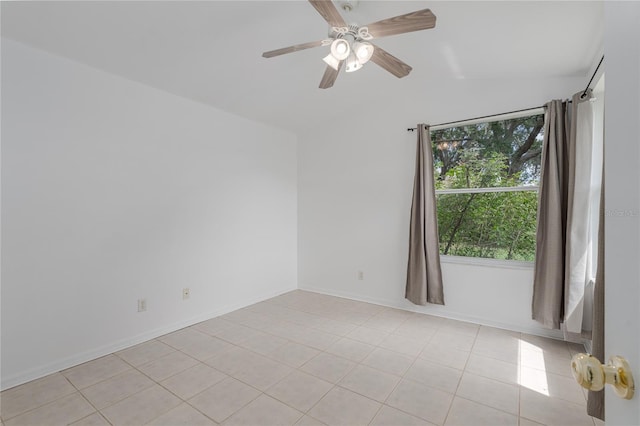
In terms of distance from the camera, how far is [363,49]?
77.3 inches

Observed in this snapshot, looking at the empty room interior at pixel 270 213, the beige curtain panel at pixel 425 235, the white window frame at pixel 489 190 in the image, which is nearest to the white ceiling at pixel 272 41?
the empty room interior at pixel 270 213

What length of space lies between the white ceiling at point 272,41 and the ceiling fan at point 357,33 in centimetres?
48

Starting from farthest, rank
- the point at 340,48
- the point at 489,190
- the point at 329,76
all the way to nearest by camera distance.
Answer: the point at 489,190 → the point at 329,76 → the point at 340,48

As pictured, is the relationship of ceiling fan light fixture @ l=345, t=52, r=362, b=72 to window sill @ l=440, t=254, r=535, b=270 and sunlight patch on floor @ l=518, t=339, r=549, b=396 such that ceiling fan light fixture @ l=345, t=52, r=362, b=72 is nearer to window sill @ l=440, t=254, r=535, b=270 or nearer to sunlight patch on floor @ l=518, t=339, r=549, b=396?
window sill @ l=440, t=254, r=535, b=270

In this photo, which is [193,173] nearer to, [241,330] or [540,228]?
[241,330]

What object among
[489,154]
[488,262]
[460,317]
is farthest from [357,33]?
[460,317]

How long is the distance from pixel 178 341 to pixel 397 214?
280 centimetres

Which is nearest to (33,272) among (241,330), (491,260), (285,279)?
(241,330)

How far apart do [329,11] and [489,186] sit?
2584 millimetres

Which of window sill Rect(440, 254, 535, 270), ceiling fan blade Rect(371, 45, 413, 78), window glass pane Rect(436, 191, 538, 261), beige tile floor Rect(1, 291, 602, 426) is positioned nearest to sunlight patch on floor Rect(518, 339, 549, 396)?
beige tile floor Rect(1, 291, 602, 426)

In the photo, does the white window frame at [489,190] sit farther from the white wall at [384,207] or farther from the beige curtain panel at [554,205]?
the beige curtain panel at [554,205]

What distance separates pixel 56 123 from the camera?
7.66 feet

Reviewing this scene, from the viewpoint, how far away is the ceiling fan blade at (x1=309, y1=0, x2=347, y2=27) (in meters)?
1.64

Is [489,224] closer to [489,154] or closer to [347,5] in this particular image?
[489,154]
